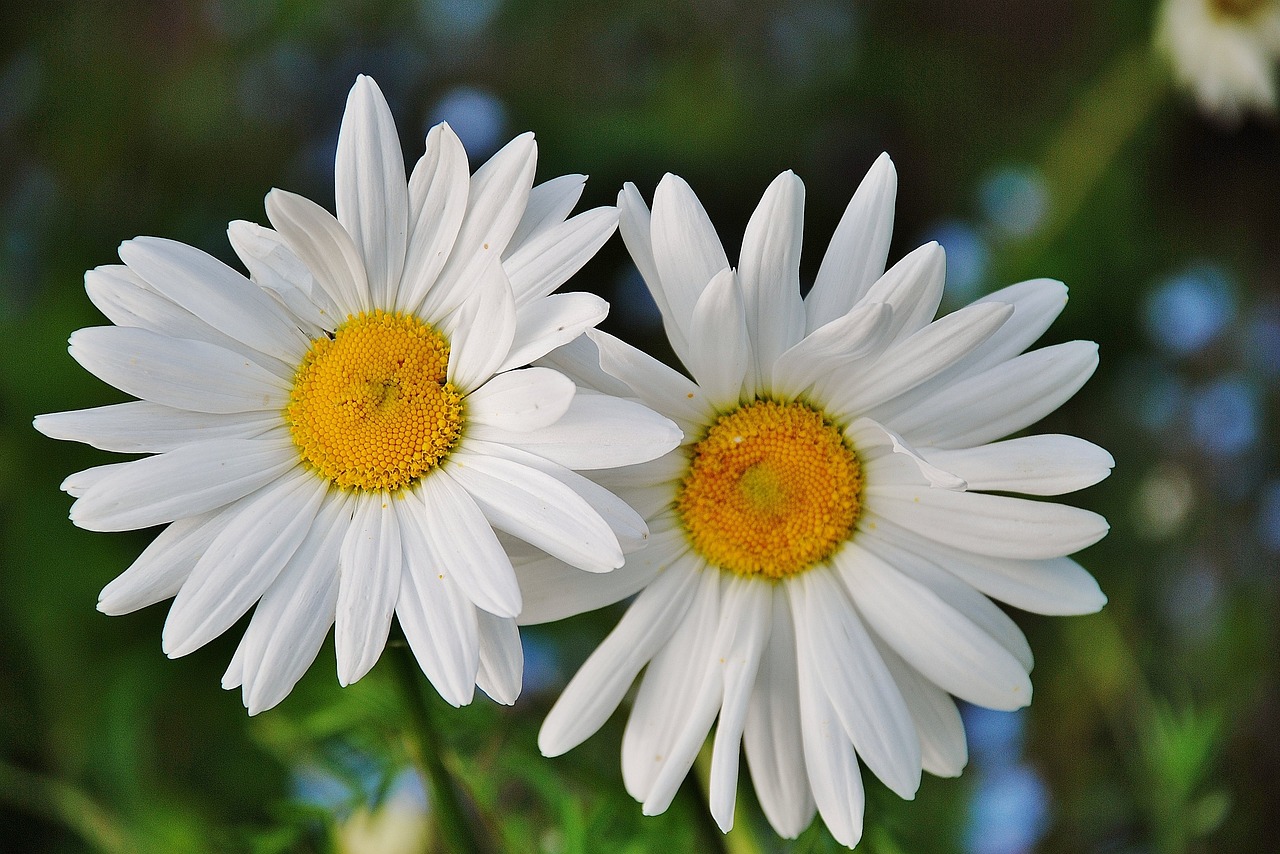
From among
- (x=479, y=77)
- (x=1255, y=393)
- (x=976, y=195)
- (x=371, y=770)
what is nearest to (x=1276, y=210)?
(x=1255, y=393)

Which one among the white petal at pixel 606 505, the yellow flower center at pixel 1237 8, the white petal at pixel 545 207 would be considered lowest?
the white petal at pixel 606 505

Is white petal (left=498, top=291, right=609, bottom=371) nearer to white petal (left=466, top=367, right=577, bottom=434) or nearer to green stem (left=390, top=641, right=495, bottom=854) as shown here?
white petal (left=466, top=367, right=577, bottom=434)

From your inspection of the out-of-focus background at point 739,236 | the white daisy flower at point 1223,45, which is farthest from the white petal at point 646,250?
the white daisy flower at point 1223,45

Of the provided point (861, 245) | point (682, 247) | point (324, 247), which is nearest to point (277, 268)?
point (324, 247)

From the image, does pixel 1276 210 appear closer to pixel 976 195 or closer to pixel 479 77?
pixel 976 195

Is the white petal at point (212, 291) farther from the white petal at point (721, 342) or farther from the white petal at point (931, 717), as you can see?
the white petal at point (931, 717)

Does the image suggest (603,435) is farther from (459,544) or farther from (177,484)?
(177,484)
